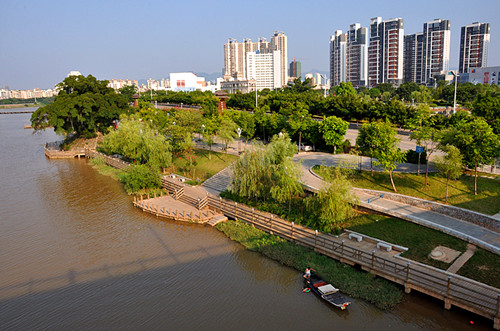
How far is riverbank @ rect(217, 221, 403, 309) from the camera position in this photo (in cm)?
1476

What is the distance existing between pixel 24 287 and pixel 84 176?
73.2 ft

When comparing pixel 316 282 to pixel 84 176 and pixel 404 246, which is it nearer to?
pixel 404 246

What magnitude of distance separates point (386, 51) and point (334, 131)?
371 ft

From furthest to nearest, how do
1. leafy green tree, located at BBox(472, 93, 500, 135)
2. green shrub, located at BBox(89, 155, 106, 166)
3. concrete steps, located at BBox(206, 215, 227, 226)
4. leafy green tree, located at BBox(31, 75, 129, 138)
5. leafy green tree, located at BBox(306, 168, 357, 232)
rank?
leafy green tree, located at BBox(31, 75, 129, 138) → green shrub, located at BBox(89, 155, 106, 166) → leafy green tree, located at BBox(472, 93, 500, 135) → concrete steps, located at BBox(206, 215, 227, 226) → leafy green tree, located at BBox(306, 168, 357, 232)

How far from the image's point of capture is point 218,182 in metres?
29.4

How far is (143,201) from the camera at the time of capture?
1070 inches

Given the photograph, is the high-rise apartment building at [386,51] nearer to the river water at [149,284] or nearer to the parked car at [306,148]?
the parked car at [306,148]

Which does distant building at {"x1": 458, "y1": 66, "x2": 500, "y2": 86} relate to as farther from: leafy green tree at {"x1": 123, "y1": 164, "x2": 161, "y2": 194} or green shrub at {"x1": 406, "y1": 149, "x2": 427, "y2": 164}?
leafy green tree at {"x1": 123, "y1": 164, "x2": 161, "y2": 194}

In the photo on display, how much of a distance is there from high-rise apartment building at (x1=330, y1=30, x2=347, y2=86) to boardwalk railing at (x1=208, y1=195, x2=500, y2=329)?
157 m

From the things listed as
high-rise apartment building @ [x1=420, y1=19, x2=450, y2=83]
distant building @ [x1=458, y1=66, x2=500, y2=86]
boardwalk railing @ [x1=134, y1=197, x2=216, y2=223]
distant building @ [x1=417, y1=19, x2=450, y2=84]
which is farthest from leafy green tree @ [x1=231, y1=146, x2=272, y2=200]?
high-rise apartment building @ [x1=420, y1=19, x2=450, y2=83]

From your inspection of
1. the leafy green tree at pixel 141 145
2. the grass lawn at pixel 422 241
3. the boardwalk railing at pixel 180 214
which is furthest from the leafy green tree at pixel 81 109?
the grass lawn at pixel 422 241

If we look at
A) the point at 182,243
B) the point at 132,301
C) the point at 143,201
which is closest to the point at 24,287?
the point at 132,301

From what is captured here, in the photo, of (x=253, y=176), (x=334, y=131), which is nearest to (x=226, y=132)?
(x=334, y=131)

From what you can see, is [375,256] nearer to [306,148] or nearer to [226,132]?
[306,148]
